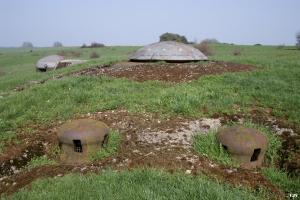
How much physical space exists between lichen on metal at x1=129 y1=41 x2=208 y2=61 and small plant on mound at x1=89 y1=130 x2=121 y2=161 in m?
7.34

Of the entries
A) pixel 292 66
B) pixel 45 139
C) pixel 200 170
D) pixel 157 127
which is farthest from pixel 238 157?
pixel 292 66

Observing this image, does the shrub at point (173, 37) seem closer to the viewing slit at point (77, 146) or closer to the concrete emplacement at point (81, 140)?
the concrete emplacement at point (81, 140)

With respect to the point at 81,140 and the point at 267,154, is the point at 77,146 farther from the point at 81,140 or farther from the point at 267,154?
the point at 267,154

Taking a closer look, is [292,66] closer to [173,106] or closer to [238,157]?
[173,106]

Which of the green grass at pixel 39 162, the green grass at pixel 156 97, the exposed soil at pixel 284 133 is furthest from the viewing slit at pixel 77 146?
the exposed soil at pixel 284 133

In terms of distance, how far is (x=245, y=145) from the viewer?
21.7ft

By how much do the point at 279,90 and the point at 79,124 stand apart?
5.70m

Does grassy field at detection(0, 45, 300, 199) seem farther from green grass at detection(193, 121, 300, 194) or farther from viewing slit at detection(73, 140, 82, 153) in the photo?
viewing slit at detection(73, 140, 82, 153)

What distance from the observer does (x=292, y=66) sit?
14133 millimetres

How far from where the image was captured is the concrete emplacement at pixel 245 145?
6.62 metres

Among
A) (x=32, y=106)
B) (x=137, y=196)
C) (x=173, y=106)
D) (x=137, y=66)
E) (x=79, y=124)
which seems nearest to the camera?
(x=137, y=196)

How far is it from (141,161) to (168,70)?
679cm

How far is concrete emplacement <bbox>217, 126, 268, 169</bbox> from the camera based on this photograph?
6.62m

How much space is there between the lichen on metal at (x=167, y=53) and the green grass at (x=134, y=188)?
896 cm
